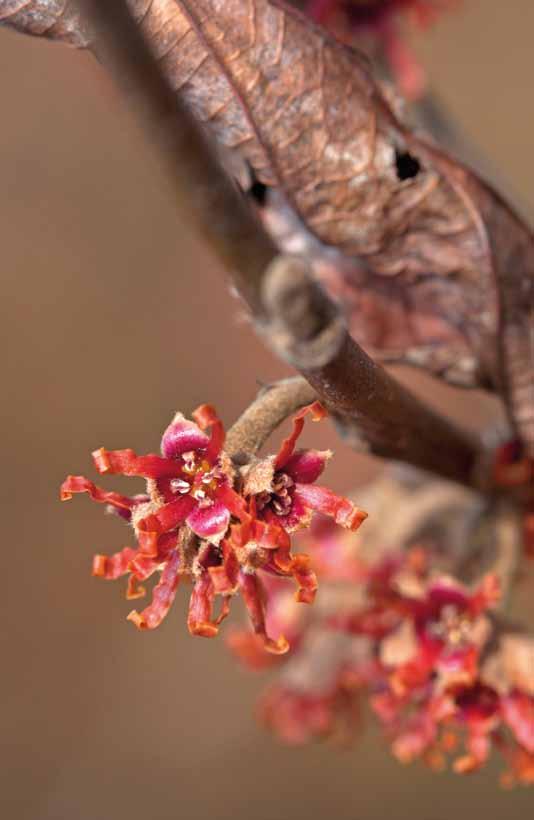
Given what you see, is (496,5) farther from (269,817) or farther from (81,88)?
(269,817)

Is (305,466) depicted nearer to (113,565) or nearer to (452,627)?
(113,565)

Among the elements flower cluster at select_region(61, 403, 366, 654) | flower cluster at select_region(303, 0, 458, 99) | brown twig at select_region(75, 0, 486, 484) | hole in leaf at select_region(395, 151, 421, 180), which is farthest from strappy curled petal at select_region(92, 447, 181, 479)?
flower cluster at select_region(303, 0, 458, 99)

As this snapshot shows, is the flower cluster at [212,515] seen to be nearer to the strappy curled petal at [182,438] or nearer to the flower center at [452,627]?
the strappy curled petal at [182,438]

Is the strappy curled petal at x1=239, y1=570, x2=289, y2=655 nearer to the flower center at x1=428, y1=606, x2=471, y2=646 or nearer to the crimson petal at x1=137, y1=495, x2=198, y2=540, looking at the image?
the crimson petal at x1=137, y1=495, x2=198, y2=540

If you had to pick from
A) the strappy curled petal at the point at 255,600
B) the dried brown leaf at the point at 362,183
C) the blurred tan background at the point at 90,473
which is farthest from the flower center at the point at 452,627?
the blurred tan background at the point at 90,473

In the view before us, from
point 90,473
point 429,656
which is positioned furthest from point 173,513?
point 90,473

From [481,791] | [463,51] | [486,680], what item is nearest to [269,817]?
[481,791]
